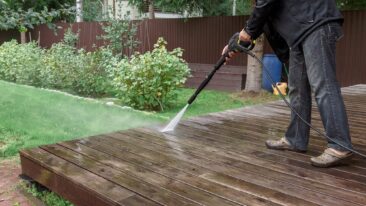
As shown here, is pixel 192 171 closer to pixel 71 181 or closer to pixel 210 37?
pixel 71 181

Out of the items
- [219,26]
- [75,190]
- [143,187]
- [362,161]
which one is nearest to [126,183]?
[143,187]

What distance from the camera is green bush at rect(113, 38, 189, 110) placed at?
22.5 feet

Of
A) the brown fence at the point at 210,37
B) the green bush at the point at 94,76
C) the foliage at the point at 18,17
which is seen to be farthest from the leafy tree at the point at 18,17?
the brown fence at the point at 210,37

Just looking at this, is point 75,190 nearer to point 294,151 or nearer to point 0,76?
point 294,151

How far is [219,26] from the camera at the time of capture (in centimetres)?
1020

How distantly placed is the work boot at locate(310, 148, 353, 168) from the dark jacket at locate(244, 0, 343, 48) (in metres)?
0.69

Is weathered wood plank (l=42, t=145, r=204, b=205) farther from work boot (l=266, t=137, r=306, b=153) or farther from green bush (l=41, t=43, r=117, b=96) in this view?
green bush (l=41, t=43, r=117, b=96)

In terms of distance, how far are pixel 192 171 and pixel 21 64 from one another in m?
8.51

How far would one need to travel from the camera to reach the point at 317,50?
8.09ft

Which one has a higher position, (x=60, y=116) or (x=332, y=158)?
(x=332, y=158)

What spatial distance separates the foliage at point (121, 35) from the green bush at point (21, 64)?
215cm

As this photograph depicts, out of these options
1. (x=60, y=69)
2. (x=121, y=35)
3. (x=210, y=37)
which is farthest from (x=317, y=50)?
(x=121, y=35)

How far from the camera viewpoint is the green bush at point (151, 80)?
6859 millimetres

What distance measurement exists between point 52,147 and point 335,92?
194 centimetres
